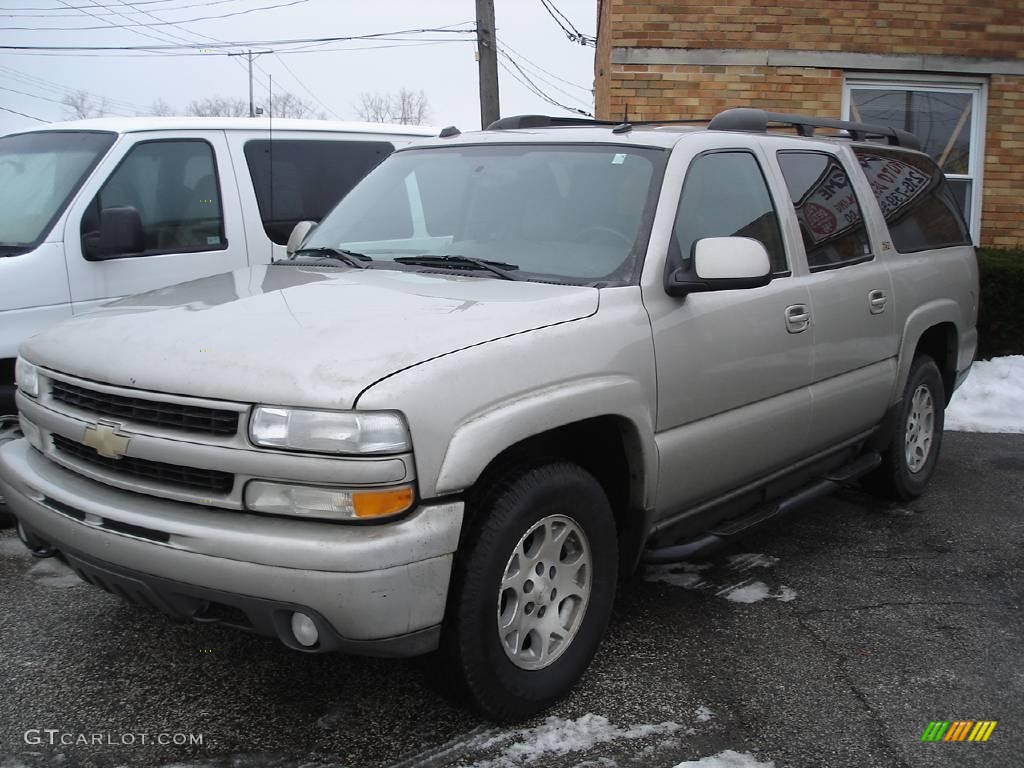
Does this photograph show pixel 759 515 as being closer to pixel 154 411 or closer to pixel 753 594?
pixel 753 594

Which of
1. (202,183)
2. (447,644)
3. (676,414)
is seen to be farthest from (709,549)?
(202,183)

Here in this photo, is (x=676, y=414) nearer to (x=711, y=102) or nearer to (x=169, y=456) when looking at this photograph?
(x=169, y=456)

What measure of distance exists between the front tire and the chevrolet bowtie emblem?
1026 millimetres

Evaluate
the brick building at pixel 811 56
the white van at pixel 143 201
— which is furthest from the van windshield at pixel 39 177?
the brick building at pixel 811 56

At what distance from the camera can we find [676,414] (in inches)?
142

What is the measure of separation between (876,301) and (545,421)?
249 cm

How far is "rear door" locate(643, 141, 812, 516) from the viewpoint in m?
3.60

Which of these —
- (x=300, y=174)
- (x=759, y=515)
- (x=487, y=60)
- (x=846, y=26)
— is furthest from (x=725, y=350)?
(x=487, y=60)

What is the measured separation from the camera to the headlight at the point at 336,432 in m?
2.65

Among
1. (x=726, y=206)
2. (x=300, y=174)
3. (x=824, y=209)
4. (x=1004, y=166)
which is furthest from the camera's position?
(x=1004, y=166)

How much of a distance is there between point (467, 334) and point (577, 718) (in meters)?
1.29

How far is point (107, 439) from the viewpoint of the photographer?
9.70ft

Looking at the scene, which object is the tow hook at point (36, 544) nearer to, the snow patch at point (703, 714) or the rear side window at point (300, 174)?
the snow patch at point (703, 714)

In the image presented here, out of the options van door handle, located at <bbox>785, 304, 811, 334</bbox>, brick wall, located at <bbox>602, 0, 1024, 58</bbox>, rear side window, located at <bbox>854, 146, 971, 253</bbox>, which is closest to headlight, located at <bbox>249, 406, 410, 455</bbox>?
van door handle, located at <bbox>785, 304, 811, 334</bbox>
